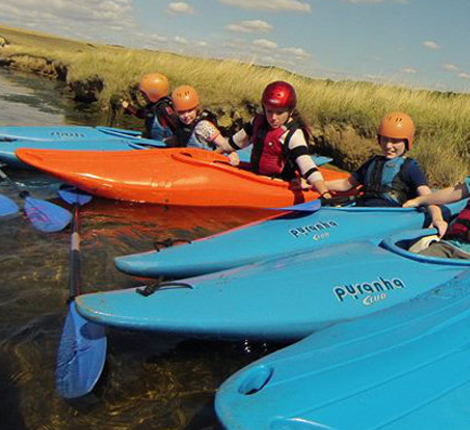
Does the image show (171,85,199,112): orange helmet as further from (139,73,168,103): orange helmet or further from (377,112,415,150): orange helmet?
(377,112,415,150): orange helmet

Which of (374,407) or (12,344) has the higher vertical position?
(374,407)

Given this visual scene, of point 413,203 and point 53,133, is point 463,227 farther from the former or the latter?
point 53,133

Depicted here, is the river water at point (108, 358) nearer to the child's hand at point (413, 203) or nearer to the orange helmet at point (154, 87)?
the child's hand at point (413, 203)

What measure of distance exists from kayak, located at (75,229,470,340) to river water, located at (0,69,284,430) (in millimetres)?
323

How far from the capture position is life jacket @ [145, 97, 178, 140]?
710 centimetres

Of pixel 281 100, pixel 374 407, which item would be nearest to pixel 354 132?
pixel 281 100

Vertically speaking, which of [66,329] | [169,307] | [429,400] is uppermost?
[429,400]

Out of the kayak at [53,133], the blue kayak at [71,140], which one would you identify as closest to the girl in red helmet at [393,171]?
the blue kayak at [71,140]

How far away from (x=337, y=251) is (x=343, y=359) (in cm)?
138

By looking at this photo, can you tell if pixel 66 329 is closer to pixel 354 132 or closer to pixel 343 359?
pixel 343 359

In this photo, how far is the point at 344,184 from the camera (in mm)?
5008

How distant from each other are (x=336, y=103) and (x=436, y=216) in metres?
6.50

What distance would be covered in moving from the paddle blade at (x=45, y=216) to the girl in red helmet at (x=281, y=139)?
214cm

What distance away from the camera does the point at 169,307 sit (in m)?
2.72
